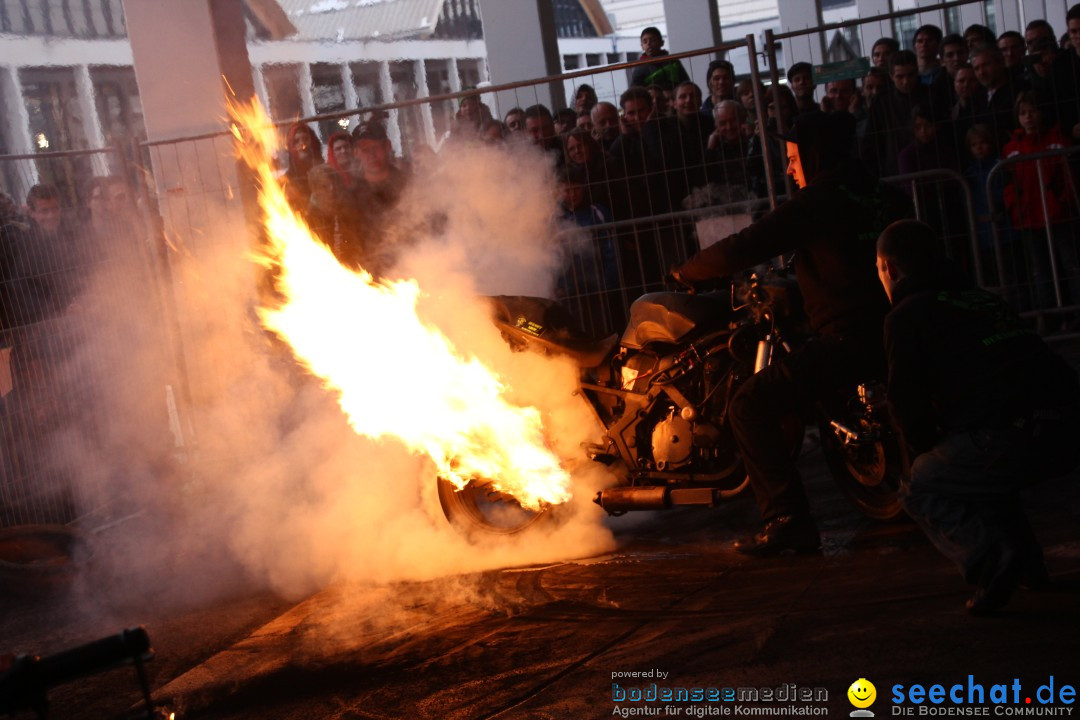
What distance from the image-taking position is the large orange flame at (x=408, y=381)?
22.2 feet

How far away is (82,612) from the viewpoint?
23.3 feet

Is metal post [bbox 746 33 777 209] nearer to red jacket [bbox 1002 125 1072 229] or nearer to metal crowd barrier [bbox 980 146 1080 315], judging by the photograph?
metal crowd barrier [bbox 980 146 1080 315]

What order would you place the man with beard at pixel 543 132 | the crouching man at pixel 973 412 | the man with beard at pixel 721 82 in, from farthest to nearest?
the man with beard at pixel 721 82 → the man with beard at pixel 543 132 → the crouching man at pixel 973 412

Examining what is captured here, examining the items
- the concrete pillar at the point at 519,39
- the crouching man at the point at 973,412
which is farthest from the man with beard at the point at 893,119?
the concrete pillar at the point at 519,39

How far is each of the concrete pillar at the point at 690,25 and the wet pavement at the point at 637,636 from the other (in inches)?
488

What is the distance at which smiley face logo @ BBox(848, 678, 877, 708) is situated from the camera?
3971 mm

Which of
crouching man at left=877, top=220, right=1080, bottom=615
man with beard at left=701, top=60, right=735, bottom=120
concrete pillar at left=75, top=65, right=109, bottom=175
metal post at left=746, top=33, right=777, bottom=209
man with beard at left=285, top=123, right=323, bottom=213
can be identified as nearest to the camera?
crouching man at left=877, top=220, right=1080, bottom=615

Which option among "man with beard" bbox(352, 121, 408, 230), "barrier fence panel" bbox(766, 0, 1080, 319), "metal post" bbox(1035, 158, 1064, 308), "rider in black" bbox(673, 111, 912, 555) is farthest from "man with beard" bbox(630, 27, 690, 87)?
"rider in black" bbox(673, 111, 912, 555)

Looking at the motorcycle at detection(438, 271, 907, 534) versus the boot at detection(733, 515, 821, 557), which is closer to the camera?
the boot at detection(733, 515, 821, 557)

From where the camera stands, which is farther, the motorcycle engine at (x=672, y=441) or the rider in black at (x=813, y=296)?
the motorcycle engine at (x=672, y=441)

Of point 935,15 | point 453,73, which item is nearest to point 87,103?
point 453,73

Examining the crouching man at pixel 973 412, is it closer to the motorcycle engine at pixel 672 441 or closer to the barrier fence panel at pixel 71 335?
the motorcycle engine at pixel 672 441

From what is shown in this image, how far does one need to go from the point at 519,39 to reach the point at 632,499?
9.17 m

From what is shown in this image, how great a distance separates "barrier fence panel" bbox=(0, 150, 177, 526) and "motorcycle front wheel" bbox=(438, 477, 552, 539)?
3.56 m
